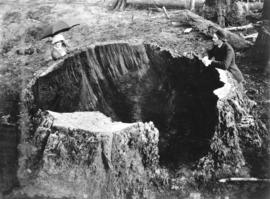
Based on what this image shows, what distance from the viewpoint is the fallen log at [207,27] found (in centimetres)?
776

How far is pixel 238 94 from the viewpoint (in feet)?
16.2

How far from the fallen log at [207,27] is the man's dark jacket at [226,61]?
1.89 metres

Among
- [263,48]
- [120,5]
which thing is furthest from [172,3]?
[263,48]

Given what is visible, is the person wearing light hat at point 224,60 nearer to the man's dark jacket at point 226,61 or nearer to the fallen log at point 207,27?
the man's dark jacket at point 226,61

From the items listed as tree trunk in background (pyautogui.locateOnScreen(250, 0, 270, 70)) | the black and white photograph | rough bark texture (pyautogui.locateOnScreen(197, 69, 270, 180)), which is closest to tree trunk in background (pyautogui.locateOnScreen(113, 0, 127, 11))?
A: the black and white photograph

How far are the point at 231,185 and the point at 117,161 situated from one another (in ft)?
5.10

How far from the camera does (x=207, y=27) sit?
27.8 ft

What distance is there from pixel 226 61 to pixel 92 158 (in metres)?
2.56

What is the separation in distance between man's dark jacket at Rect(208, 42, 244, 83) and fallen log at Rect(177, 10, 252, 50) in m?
1.89

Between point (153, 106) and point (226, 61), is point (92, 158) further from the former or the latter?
point (226, 61)

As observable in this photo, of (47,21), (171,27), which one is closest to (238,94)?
(171,27)

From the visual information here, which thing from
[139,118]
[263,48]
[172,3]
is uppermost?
[263,48]

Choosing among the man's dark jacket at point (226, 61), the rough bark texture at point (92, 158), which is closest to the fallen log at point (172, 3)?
the man's dark jacket at point (226, 61)

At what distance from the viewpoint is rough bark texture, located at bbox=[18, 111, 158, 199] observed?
14.8 feet
